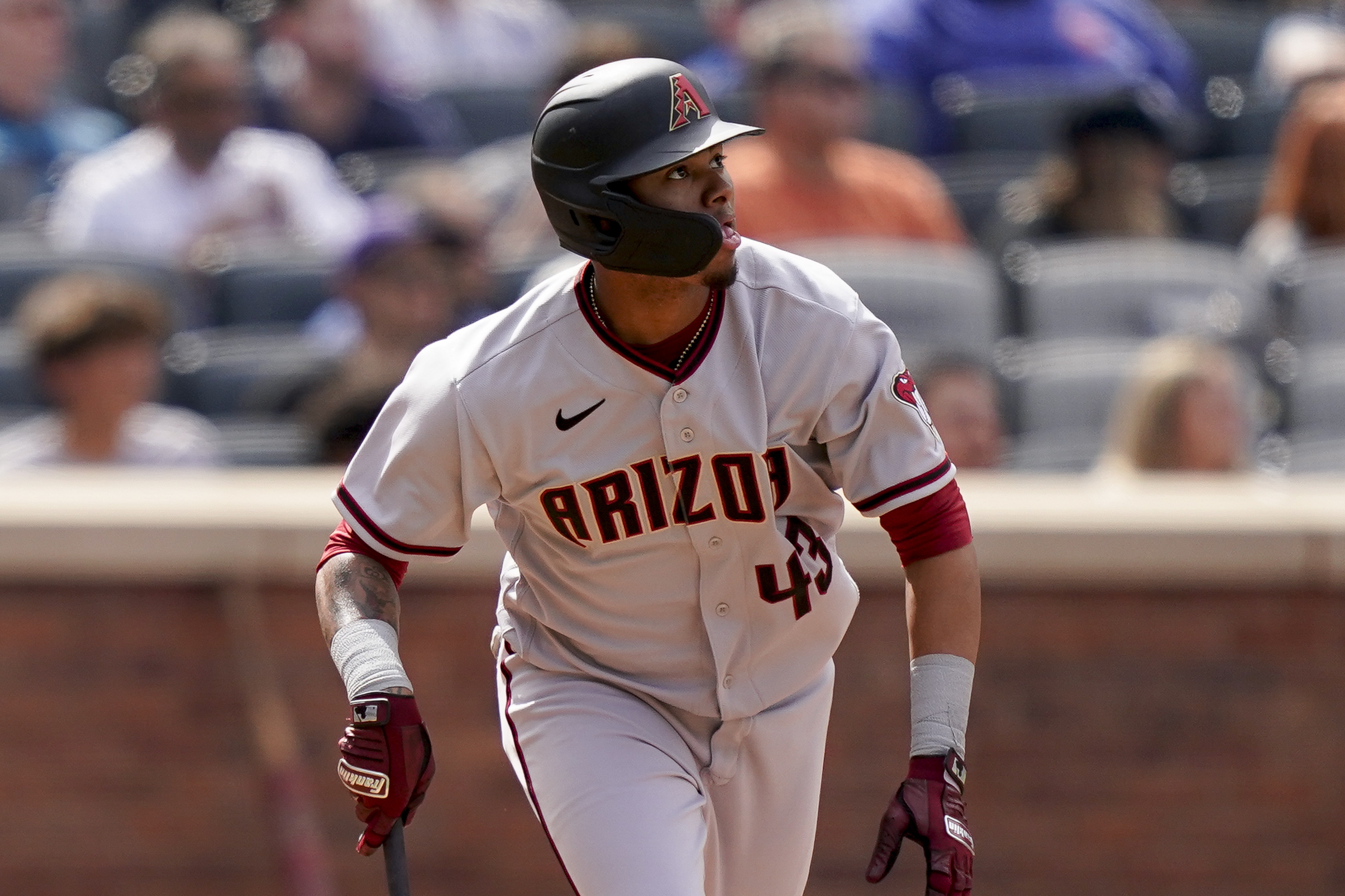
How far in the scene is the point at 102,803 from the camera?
4.73 m

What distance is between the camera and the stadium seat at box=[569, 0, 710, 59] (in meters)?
7.12

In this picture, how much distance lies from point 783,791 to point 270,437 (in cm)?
275

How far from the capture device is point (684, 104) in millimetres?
2498

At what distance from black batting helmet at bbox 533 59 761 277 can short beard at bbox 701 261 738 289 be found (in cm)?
4

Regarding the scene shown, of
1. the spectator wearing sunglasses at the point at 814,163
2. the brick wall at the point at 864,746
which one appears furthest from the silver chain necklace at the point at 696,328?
the spectator wearing sunglasses at the point at 814,163

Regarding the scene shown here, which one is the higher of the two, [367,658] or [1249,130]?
[367,658]

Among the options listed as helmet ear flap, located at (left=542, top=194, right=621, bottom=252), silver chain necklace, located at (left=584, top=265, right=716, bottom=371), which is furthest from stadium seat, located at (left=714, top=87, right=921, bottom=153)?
helmet ear flap, located at (left=542, top=194, right=621, bottom=252)

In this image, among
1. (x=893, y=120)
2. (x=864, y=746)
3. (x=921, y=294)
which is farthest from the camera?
(x=893, y=120)

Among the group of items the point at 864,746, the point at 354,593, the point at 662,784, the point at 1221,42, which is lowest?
the point at 864,746

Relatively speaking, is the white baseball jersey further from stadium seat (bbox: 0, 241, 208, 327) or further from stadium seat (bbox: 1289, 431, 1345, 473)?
stadium seat (bbox: 0, 241, 208, 327)

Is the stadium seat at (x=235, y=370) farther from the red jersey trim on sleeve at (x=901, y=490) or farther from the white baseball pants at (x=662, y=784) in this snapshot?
the red jersey trim on sleeve at (x=901, y=490)

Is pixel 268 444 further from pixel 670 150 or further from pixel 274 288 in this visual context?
pixel 670 150

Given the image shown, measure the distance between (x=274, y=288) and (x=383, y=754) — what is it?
3.43 metres

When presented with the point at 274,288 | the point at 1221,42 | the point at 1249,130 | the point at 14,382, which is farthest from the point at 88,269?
the point at 1221,42
